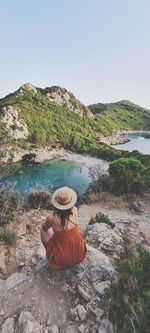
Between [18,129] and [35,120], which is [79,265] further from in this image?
[35,120]

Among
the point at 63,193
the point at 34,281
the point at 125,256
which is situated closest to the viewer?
the point at 63,193

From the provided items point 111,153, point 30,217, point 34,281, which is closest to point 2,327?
point 34,281

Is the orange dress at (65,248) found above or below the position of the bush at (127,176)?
above

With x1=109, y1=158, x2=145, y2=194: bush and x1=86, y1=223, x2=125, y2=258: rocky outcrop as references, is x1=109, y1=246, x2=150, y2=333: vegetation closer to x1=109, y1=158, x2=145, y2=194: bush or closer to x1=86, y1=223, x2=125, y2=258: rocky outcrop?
x1=86, y1=223, x2=125, y2=258: rocky outcrop

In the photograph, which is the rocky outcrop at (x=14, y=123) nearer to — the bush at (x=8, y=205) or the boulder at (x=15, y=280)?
the bush at (x=8, y=205)

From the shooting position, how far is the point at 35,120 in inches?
2165

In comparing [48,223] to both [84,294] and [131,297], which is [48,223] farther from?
[131,297]

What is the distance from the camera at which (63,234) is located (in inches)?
173

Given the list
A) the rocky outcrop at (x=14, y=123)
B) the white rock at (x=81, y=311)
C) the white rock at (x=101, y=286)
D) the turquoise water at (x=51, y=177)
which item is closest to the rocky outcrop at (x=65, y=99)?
the rocky outcrop at (x=14, y=123)

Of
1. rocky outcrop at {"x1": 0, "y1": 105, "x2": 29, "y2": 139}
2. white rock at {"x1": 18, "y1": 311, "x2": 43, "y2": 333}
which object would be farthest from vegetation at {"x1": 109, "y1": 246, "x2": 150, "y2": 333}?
rocky outcrop at {"x1": 0, "y1": 105, "x2": 29, "y2": 139}

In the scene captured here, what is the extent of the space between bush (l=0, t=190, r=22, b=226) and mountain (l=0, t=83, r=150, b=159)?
21403mm

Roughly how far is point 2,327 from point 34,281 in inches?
35.2

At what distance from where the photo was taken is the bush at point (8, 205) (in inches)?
299

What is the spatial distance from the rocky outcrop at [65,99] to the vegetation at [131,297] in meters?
70.9
